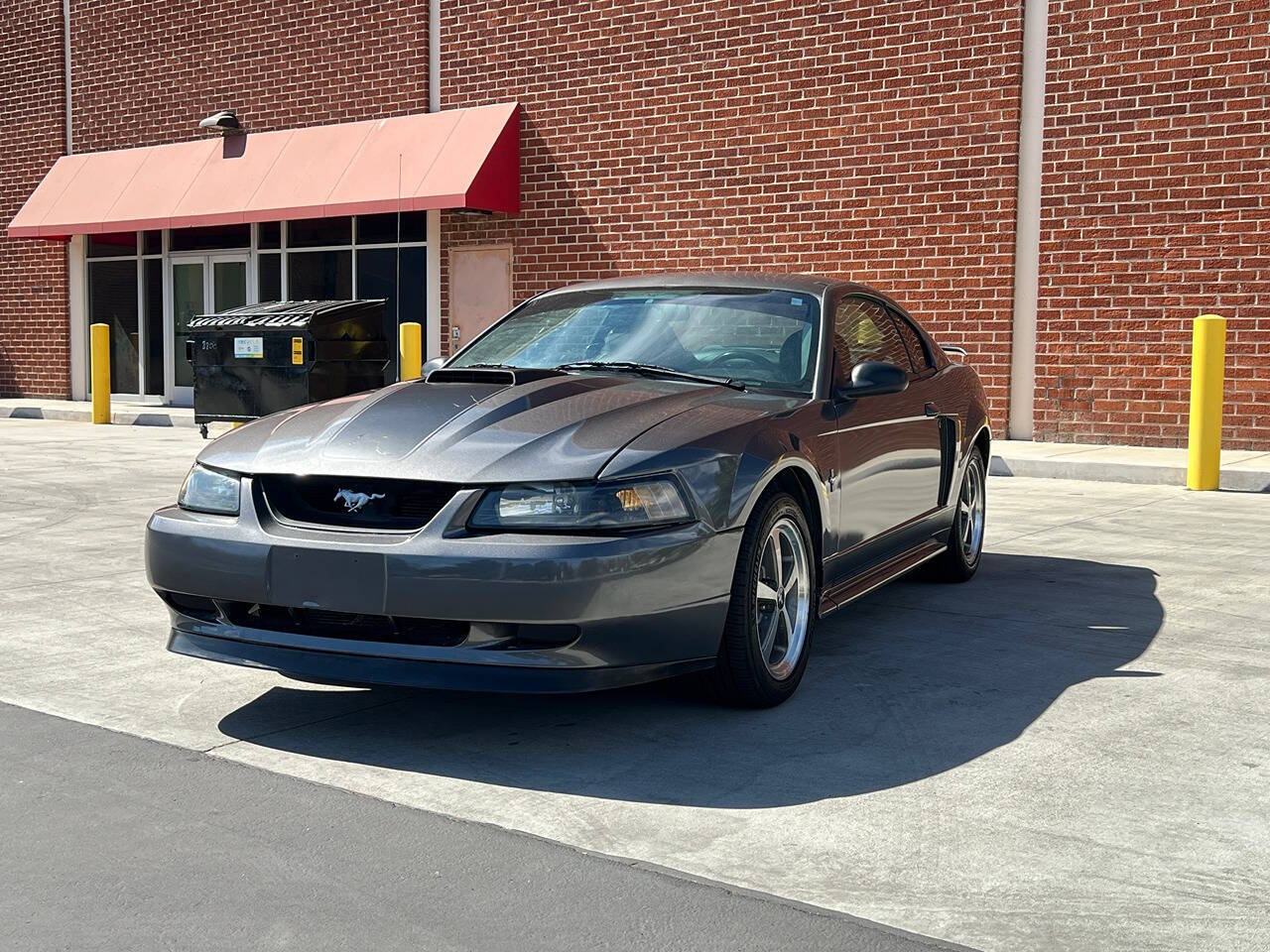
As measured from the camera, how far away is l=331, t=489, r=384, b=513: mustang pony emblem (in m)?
4.34

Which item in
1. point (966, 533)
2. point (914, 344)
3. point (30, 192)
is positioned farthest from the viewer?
point (30, 192)

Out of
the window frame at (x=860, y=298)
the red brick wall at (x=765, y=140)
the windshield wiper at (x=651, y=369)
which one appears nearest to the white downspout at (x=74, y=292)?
the red brick wall at (x=765, y=140)

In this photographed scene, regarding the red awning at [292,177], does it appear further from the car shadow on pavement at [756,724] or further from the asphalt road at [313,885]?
the asphalt road at [313,885]

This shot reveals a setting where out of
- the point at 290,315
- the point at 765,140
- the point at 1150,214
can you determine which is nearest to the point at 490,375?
the point at 290,315

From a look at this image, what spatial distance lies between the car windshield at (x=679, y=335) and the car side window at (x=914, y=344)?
111 centimetres

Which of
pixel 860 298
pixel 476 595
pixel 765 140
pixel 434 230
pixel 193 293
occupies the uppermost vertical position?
pixel 765 140

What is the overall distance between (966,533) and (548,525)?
372 centimetres

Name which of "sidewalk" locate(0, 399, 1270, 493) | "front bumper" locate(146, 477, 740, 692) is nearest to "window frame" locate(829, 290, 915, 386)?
"front bumper" locate(146, 477, 740, 692)

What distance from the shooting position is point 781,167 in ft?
55.3

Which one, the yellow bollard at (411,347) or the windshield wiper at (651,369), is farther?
the yellow bollard at (411,347)

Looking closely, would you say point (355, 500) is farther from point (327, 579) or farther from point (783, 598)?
point (783, 598)

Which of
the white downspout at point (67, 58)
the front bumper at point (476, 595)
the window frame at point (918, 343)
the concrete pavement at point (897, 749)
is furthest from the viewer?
the white downspout at point (67, 58)

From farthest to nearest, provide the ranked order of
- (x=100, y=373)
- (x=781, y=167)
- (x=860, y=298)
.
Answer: (x=100, y=373)
(x=781, y=167)
(x=860, y=298)

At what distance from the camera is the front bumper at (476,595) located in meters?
4.09
